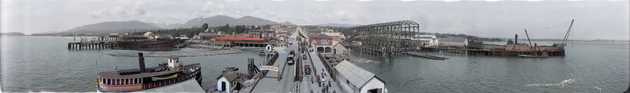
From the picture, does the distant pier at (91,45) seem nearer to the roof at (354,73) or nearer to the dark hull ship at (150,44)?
the dark hull ship at (150,44)

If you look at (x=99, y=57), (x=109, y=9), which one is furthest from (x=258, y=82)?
(x=99, y=57)

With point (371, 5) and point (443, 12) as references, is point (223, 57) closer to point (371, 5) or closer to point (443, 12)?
point (371, 5)

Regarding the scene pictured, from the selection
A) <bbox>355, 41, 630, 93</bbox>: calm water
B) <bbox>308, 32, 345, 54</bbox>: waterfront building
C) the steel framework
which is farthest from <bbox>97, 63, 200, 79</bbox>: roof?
<bbox>355, 41, 630, 93</bbox>: calm water

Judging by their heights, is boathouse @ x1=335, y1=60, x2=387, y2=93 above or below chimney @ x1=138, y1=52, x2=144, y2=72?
below

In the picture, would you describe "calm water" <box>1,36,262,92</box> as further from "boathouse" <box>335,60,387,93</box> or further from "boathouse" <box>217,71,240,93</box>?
"boathouse" <box>335,60,387,93</box>

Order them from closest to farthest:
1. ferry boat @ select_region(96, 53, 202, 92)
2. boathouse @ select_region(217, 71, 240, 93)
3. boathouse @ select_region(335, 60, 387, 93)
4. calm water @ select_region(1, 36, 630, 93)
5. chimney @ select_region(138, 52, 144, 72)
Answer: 1. boathouse @ select_region(335, 60, 387, 93)
2. boathouse @ select_region(217, 71, 240, 93)
3. ferry boat @ select_region(96, 53, 202, 92)
4. calm water @ select_region(1, 36, 630, 93)
5. chimney @ select_region(138, 52, 144, 72)

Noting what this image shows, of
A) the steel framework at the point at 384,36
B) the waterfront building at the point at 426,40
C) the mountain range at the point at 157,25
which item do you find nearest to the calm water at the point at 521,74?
the steel framework at the point at 384,36
